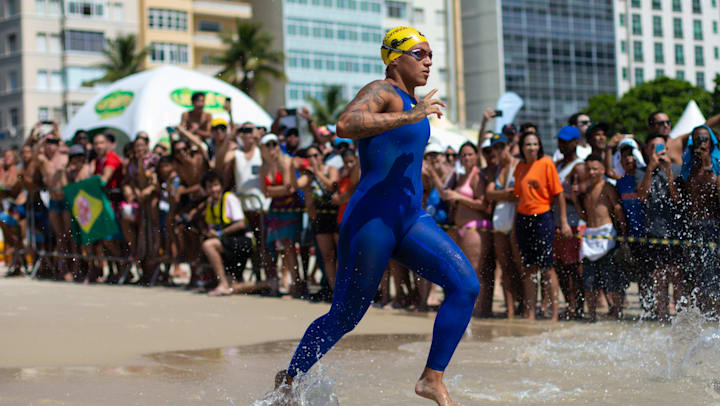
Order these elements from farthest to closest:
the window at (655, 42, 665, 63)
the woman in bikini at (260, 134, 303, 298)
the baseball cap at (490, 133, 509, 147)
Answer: the window at (655, 42, 665, 63)
the woman in bikini at (260, 134, 303, 298)
the baseball cap at (490, 133, 509, 147)

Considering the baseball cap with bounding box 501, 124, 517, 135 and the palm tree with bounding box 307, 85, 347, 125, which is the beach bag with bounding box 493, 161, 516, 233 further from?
the palm tree with bounding box 307, 85, 347, 125

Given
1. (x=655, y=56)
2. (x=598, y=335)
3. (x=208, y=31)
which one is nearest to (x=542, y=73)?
(x=655, y=56)

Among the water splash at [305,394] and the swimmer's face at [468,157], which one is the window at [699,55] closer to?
the swimmer's face at [468,157]

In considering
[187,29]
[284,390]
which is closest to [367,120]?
[284,390]

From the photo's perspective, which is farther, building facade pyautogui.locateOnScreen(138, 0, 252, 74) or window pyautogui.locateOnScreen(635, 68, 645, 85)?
window pyautogui.locateOnScreen(635, 68, 645, 85)

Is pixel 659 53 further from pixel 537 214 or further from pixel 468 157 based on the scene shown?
pixel 537 214

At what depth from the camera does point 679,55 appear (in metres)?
104

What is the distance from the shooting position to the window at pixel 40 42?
69.2 m

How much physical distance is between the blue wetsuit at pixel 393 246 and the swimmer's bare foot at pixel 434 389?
4 centimetres

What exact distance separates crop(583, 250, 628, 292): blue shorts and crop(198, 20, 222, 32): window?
6800 centimetres

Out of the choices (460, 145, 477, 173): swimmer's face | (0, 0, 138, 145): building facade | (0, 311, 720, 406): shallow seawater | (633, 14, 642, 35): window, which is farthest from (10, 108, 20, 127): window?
(0, 311, 720, 406): shallow seawater

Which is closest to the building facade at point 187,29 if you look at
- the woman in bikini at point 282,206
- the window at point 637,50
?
the window at point 637,50

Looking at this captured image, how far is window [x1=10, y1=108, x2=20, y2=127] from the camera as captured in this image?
6888 cm

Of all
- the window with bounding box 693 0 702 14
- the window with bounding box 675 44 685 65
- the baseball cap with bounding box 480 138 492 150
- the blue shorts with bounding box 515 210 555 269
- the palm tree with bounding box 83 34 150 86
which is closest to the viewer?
the blue shorts with bounding box 515 210 555 269
